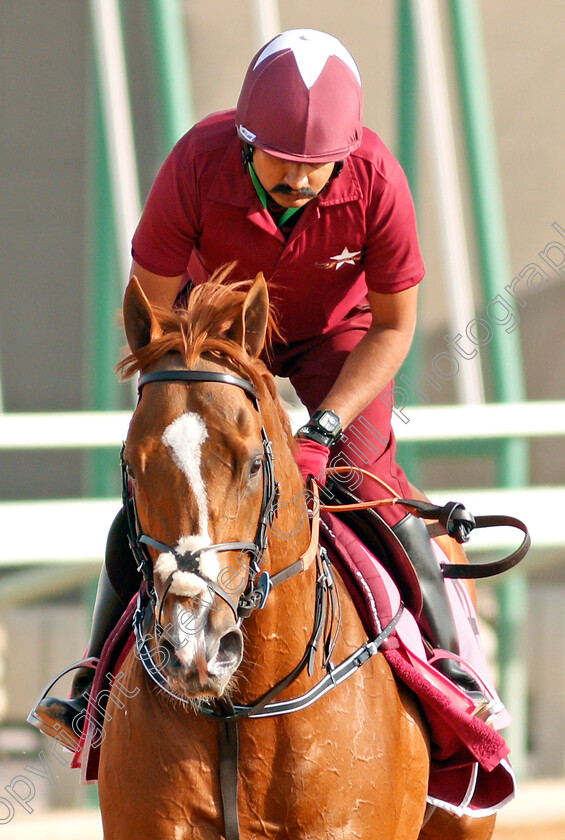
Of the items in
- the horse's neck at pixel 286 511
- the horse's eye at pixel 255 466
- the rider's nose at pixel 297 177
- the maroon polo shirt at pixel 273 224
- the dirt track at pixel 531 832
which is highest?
the rider's nose at pixel 297 177

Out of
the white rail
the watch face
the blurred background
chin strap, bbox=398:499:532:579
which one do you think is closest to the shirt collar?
the watch face

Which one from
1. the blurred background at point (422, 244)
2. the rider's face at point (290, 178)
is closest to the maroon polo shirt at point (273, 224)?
the rider's face at point (290, 178)

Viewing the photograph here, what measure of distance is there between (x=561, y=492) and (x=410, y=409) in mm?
907

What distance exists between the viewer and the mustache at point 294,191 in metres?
2.84

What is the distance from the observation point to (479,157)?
23.0 ft

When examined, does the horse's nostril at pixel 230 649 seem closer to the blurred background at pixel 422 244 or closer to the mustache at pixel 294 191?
the mustache at pixel 294 191

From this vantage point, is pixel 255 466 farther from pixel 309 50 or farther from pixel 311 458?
pixel 309 50

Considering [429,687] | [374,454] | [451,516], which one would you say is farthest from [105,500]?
[429,687]

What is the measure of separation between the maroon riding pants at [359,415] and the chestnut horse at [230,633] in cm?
47

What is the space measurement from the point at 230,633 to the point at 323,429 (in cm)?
74

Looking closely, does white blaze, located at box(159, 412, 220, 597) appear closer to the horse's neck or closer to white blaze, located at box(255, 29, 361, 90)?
the horse's neck

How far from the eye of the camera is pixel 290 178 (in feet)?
9.24

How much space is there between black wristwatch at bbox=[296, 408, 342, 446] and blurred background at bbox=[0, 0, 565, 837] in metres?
2.64

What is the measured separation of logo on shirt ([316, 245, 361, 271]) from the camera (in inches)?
122
